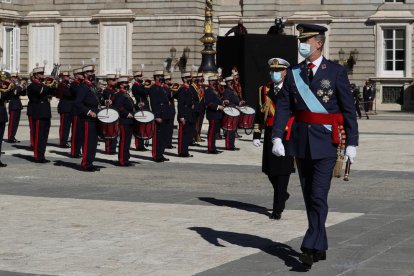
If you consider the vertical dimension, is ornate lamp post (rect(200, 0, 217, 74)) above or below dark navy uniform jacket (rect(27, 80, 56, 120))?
above

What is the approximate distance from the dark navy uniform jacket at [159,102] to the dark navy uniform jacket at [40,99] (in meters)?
1.99

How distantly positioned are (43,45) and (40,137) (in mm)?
35758

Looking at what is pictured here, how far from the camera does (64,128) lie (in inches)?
1054

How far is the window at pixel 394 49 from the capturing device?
5438cm

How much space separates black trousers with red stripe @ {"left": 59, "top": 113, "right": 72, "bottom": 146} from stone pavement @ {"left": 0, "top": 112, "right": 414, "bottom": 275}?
4.17 metres

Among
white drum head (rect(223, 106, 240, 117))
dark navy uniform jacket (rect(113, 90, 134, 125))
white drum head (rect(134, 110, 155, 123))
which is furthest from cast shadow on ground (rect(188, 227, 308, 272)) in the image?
white drum head (rect(223, 106, 240, 117))

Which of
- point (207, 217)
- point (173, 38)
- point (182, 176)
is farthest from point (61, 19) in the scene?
point (207, 217)

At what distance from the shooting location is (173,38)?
5484cm

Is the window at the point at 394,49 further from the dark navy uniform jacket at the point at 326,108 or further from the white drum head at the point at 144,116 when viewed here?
the dark navy uniform jacket at the point at 326,108

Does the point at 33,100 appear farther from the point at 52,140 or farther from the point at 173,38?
the point at 173,38

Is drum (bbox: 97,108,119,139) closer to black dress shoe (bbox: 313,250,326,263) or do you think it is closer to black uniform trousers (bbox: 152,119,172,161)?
black uniform trousers (bbox: 152,119,172,161)

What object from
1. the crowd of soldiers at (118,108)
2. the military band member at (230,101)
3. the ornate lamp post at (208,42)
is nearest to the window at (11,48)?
the ornate lamp post at (208,42)

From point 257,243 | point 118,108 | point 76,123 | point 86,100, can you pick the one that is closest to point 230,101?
point 118,108

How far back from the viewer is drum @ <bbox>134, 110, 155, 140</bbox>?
22688 mm
